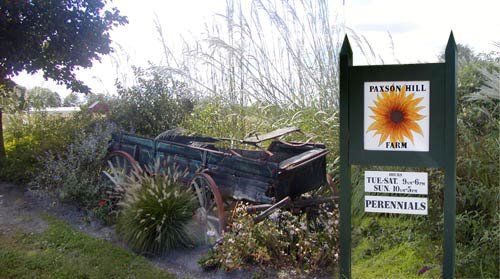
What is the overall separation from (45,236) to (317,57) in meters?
3.50

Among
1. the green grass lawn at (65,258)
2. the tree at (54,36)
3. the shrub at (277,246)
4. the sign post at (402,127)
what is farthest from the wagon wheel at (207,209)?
the tree at (54,36)

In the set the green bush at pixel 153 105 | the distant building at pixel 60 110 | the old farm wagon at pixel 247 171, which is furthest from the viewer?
the distant building at pixel 60 110

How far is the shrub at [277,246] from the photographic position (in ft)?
13.1

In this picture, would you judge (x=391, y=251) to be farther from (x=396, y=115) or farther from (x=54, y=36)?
(x=54, y=36)

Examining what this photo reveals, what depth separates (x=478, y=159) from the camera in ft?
12.3

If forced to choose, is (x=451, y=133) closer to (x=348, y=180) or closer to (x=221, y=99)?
(x=348, y=180)

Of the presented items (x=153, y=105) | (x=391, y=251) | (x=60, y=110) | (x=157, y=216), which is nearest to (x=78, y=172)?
(x=153, y=105)

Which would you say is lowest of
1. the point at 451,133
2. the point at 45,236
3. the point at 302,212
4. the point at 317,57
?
the point at 45,236

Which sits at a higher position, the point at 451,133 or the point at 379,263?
the point at 451,133

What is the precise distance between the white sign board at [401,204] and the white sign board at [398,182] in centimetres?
6

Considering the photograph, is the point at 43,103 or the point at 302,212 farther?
the point at 43,103

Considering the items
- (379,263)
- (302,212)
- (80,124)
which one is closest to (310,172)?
(302,212)

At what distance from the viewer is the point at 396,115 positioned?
127 inches

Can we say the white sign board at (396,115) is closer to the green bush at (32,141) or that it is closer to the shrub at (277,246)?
the shrub at (277,246)
